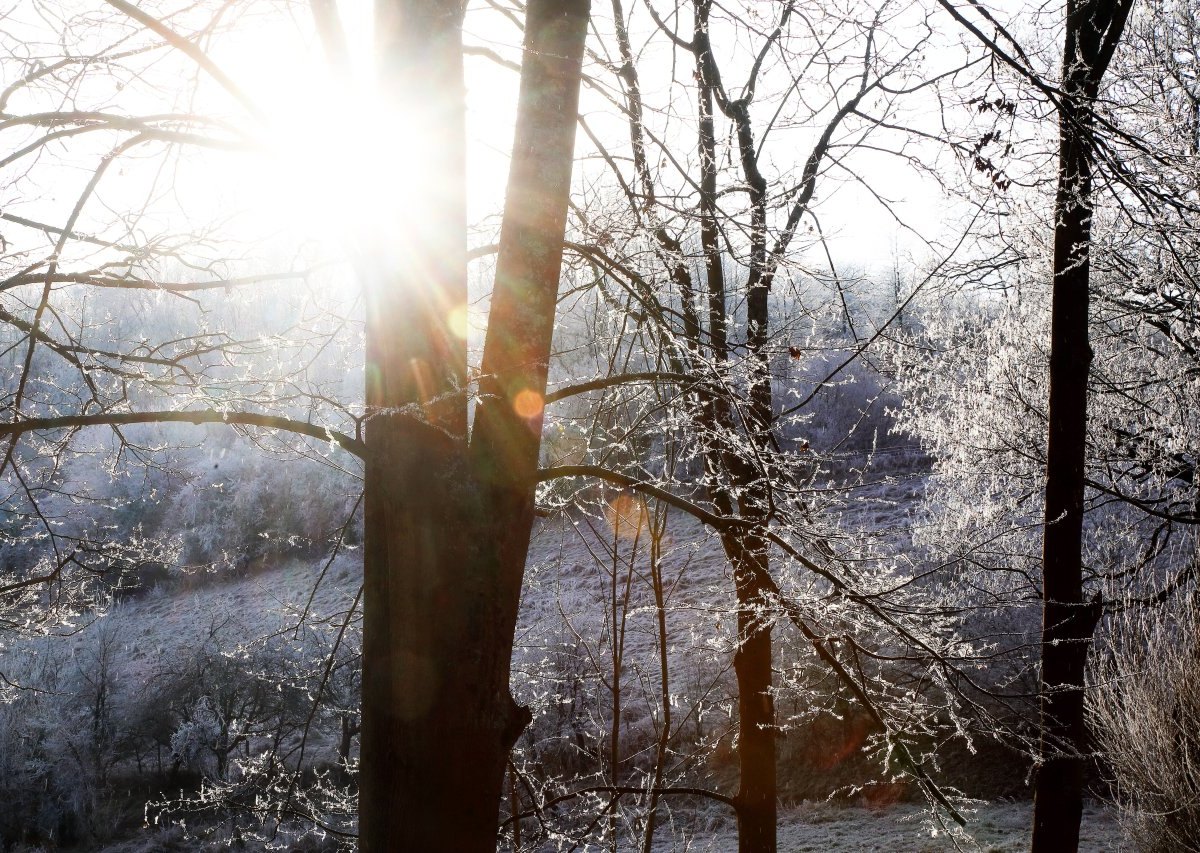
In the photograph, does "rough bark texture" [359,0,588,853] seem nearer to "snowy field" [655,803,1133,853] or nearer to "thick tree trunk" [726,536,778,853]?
"thick tree trunk" [726,536,778,853]

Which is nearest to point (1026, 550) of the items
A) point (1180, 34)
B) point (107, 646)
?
point (1180, 34)

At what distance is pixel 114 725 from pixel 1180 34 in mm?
17560

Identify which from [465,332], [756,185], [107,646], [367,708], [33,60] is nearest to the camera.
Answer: [367,708]

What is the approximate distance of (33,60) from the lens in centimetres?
245

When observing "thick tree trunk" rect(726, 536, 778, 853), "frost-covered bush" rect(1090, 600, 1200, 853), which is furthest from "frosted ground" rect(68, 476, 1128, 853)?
"frost-covered bush" rect(1090, 600, 1200, 853)

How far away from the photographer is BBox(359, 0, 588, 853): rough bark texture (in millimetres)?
1659

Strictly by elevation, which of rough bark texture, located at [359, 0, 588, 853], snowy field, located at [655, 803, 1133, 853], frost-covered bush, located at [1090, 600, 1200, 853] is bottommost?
snowy field, located at [655, 803, 1133, 853]

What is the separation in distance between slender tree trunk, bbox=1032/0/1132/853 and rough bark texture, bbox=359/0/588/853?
3442 mm

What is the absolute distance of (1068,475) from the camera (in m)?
4.33

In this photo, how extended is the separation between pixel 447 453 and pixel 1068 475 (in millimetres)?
3947

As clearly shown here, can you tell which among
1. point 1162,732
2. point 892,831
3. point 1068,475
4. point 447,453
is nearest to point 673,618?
point 892,831

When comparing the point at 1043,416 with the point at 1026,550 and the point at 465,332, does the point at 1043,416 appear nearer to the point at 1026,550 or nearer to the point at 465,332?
the point at 1026,550

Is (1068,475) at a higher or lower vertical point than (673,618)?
higher

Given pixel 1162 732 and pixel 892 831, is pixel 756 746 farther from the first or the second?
pixel 892 831
